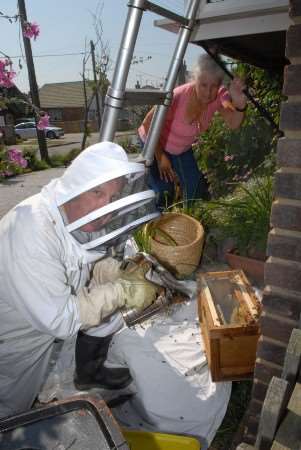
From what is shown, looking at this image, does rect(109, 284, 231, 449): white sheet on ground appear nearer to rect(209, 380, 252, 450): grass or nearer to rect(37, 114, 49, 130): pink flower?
rect(209, 380, 252, 450): grass

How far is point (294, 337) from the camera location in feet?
3.57

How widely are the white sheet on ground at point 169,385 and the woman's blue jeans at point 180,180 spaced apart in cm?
156

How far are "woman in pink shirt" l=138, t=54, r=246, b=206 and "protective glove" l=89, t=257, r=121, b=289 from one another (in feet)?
4.61

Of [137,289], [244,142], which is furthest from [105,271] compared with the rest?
[244,142]

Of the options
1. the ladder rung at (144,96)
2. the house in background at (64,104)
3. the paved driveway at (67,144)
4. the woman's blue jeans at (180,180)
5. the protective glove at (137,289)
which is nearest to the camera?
the protective glove at (137,289)

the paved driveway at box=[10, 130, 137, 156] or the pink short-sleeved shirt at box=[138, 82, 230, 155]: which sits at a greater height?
the pink short-sleeved shirt at box=[138, 82, 230, 155]

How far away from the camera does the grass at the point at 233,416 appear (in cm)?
204

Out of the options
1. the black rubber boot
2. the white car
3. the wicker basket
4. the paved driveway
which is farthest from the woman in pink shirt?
the white car

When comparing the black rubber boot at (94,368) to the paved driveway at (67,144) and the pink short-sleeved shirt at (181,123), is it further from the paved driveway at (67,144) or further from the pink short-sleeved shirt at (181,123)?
the paved driveway at (67,144)

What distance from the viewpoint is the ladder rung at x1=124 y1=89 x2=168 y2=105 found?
7.53ft

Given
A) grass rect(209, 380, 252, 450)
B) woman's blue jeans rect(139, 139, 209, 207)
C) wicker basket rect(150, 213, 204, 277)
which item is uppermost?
woman's blue jeans rect(139, 139, 209, 207)

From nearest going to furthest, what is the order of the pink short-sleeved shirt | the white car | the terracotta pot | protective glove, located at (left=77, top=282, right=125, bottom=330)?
protective glove, located at (left=77, top=282, right=125, bottom=330), the terracotta pot, the pink short-sleeved shirt, the white car

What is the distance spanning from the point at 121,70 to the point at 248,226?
1.66 m

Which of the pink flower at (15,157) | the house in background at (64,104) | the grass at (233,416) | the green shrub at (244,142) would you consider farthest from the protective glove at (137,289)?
the house in background at (64,104)
